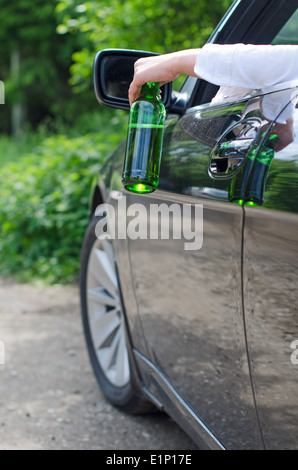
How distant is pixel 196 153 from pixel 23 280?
15.8 feet

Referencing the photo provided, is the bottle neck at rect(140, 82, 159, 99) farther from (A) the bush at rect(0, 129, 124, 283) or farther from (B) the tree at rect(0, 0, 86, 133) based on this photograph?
(B) the tree at rect(0, 0, 86, 133)

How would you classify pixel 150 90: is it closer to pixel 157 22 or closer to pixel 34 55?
pixel 157 22

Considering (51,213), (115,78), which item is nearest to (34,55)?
(51,213)

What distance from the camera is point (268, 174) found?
1412 millimetres

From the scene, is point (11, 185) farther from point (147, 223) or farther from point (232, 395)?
point (232, 395)

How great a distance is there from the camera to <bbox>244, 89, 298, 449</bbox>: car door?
1345 millimetres

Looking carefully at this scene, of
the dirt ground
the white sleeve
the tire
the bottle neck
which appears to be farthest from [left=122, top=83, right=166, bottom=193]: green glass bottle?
the dirt ground

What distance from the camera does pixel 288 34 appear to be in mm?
2010

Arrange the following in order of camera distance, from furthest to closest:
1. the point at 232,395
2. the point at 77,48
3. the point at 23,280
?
the point at 77,48
the point at 23,280
the point at 232,395

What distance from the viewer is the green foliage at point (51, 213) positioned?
6.26m

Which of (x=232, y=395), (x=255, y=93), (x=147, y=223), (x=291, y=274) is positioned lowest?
(x=232, y=395)

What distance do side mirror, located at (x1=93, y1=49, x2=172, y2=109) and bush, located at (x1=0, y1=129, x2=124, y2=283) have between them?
3945 millimetres

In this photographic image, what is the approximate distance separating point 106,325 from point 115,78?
144cm

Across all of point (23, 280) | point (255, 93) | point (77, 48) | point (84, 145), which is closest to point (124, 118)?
point (84, 145)
